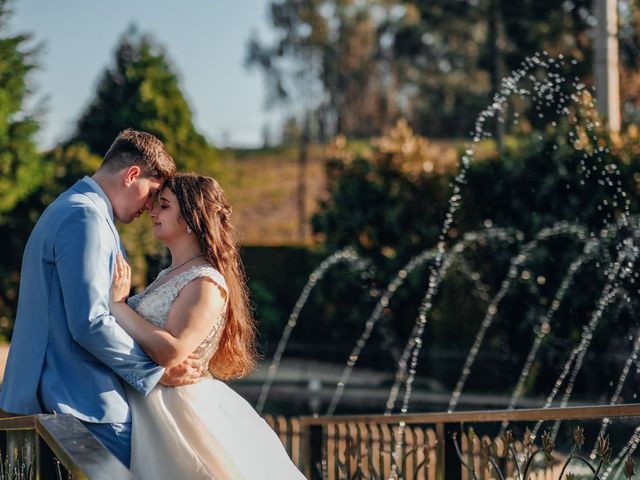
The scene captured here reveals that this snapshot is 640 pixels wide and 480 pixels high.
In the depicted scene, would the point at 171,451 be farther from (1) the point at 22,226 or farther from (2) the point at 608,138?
(1) the point at 22,226

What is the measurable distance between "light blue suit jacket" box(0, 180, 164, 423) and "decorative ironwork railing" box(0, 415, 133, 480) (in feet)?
0.44

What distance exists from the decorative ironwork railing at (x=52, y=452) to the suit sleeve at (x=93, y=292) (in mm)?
315

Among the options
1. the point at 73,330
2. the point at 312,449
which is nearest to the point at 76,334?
the point at 73,330

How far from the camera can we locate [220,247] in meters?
4.25

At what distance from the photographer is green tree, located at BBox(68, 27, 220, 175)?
80.2ft

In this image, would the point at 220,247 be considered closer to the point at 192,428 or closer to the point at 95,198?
the point at 95,198

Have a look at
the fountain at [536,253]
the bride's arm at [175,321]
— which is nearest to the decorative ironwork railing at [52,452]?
the bride's arm at [175,321]

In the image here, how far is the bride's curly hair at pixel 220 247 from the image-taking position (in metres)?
4.15

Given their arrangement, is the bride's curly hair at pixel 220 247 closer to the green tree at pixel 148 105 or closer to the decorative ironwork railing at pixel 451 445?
the decorative ironwork railing at pixel 451 445

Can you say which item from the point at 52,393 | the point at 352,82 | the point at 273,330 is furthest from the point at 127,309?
the point at 352,82

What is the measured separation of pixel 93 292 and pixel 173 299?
1.27 feet

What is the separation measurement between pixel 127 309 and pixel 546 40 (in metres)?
31.0

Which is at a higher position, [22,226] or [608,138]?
[608,138]

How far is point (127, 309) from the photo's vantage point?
3.97 metres
